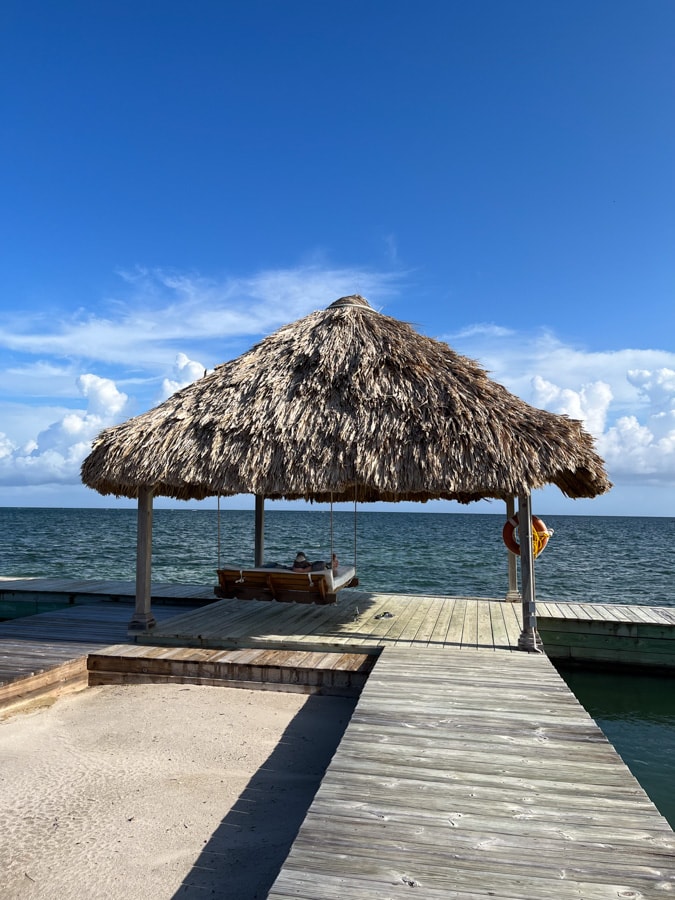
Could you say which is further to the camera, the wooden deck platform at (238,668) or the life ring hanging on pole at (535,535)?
the life ring hanging on pole at (535,535)

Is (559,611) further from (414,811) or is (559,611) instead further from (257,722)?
(414,811)

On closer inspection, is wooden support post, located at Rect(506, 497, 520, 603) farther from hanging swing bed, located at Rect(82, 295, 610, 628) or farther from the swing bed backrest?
the swing bed backrest

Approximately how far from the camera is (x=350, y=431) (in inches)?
240

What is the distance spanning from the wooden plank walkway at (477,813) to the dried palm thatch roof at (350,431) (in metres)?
2.31

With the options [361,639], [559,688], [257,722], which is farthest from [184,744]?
[559,688]

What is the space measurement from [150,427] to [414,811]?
16.6ft

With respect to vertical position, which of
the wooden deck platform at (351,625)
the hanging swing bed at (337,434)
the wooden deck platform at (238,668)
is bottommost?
the wooden deck platform at (238,668)

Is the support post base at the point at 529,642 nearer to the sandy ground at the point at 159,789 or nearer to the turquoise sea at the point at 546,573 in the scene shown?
the turquoise sea at the point at 546,573

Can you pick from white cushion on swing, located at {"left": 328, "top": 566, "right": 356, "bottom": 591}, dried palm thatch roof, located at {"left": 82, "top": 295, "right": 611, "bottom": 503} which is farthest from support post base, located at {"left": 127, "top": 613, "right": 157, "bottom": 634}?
white cushion on swing, located at {"left": 328, "top": 566, "right": 356, "bottom": 591}

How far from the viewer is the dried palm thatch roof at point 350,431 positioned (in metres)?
5.82

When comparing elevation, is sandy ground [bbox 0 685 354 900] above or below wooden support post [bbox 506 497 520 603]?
below

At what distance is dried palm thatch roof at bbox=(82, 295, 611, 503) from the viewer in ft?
19.1

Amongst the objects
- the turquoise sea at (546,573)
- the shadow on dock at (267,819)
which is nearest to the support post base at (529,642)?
the turquoise sea at (546,573)

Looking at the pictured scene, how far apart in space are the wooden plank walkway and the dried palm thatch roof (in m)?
2.31
